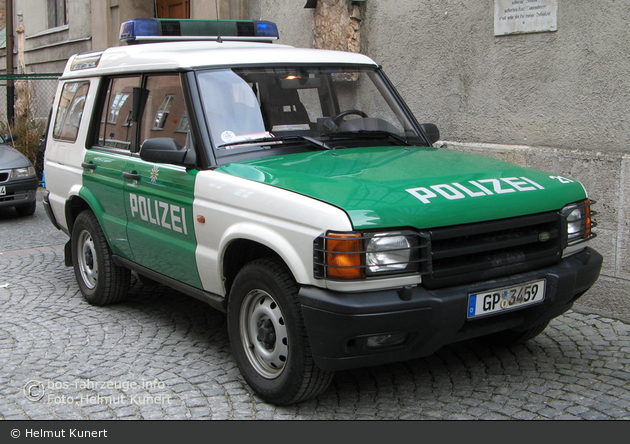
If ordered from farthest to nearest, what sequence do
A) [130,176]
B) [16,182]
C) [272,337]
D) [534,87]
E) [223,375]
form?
1. [16,182]
2. [534,87]
3. [130,176]
4. [223,375]
5. [272,337]

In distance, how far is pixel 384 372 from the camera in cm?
458

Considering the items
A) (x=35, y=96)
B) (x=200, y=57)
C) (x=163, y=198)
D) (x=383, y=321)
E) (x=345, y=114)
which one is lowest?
(x=383, y=321)

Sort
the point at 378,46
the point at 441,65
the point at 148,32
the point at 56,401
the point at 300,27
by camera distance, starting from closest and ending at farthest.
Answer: the point at 56,401, the point at 148,32, the point at 441,65, the point at 378,46, the point at 300,27

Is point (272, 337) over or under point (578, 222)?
under

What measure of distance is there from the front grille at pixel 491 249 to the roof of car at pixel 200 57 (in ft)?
6.44

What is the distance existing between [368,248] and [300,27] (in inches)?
287

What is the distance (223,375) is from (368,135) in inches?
75.1

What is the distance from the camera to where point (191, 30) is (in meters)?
6.24

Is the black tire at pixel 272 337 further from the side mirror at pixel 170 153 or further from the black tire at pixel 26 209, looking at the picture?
the black tire at pixel 26 209

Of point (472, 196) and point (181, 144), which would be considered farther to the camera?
point (181, 144)

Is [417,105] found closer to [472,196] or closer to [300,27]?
[300,27]

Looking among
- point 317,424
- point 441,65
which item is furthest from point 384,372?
point 441,65

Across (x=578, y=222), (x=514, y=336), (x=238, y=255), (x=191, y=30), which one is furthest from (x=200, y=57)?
(x=514, y=336)

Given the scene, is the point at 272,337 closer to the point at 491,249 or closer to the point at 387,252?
the point at 387,252
